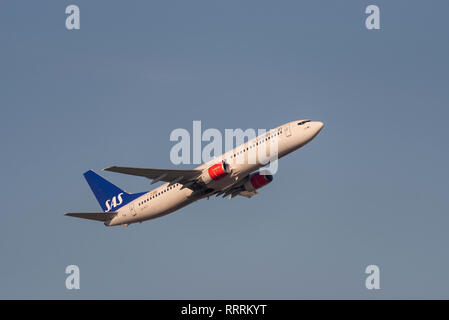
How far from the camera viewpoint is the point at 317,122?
270 ft

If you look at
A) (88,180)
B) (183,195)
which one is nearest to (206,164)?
(183,195)

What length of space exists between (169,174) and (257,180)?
11874 millimetres

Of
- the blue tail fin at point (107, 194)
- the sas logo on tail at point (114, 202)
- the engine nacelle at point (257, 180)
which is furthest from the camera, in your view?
the sas logo on tail at point (114, 202)

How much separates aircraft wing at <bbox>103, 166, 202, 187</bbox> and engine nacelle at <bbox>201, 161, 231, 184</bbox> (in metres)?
1.44

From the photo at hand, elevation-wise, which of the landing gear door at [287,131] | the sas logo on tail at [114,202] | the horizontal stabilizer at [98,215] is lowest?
the horizontal stabilizer at [98,215]

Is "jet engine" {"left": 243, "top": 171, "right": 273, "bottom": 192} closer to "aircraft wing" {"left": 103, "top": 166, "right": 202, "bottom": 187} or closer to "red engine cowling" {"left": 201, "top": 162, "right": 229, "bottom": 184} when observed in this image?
"red engine cowling" {"left": 201, "top": 162, "right": 229, "bottom": 184}

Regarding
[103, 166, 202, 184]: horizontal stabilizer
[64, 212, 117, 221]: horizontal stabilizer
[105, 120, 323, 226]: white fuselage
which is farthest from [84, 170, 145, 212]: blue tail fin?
[103, 166, 202, 184]: horizontal stabilizer

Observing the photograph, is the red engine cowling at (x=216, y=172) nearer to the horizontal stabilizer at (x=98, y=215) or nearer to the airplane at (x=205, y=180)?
the airplane at (x=205, y=180)

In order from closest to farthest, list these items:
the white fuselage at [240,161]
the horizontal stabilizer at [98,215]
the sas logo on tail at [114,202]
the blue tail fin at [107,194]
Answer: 1. the white fuselage at [240,161]
2. the horizontal stabilizer at [98,215]
3. the blue tail fin at [107,194]
4. the sas logo on tail at [114,202]

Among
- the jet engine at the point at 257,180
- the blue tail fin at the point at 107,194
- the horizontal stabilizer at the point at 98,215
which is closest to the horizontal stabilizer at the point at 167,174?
the blue tail fin at the point at 107,194

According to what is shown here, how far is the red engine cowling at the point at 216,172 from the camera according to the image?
82.5 meters
